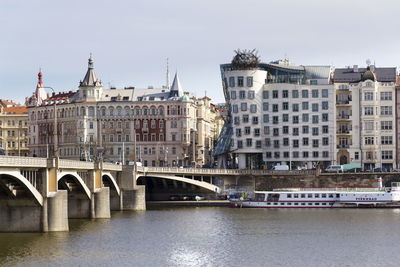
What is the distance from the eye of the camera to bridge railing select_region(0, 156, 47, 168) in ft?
254

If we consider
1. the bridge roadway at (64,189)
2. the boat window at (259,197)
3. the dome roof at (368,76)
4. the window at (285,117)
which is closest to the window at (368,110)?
the dome roof at (368,76)

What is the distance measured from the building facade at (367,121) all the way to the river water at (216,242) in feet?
156

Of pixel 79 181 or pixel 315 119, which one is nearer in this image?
pixel 79 181

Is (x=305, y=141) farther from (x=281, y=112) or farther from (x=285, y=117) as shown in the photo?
(x=281, y=112)

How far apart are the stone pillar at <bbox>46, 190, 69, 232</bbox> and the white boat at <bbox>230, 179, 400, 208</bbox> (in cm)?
4893

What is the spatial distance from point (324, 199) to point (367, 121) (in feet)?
109

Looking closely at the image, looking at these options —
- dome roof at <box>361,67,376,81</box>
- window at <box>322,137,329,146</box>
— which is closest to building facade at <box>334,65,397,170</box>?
dome roof at <box>361,67,376,81</box>

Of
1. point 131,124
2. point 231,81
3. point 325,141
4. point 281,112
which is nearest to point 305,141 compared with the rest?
point 325,141

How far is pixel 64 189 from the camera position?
110 m

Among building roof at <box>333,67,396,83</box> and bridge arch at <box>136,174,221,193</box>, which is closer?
bridge arch at <box>136,174,221,193</box>

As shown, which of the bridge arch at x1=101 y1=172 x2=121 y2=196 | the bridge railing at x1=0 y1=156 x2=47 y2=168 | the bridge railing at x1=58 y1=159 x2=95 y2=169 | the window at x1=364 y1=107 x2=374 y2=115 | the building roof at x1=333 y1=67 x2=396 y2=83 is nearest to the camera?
the bridge railing at x1=0 y1=156 x2=47 y2=168

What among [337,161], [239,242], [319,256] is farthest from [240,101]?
[319,256]

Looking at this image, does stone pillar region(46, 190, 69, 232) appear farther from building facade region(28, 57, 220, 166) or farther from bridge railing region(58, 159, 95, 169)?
building facade region(28, 57, 220, 166)

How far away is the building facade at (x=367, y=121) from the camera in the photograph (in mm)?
Result: 162625
